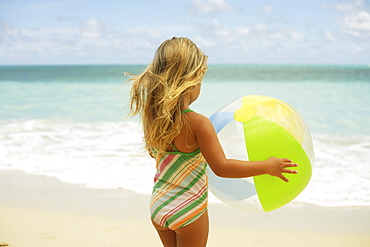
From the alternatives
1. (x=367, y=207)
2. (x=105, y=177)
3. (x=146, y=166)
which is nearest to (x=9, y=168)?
(x=105, y=177)

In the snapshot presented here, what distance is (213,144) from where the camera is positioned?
6.03ft

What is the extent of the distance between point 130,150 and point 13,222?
2.97 metres

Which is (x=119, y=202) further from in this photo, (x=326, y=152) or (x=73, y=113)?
(x=73, y=113)

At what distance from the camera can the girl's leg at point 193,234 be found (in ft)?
6.40

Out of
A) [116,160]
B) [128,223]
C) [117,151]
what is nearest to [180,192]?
[128,223]

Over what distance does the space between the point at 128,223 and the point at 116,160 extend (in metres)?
2.34

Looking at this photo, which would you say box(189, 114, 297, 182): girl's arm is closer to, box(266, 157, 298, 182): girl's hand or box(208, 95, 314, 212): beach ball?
box(266, 157, 298, 182): girl's hand

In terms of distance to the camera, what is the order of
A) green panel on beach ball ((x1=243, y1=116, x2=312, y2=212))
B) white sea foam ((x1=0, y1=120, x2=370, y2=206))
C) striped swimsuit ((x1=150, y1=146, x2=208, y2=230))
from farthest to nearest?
1. white sea foam ((x1=0, y1=120, x2=370, y2=206))
2. green panel on beach ball ((x1=243, y1=116, x2=312, y2=212))
3. striped swimsuit ((x1=150, y1=146, x2=208, y2=230))

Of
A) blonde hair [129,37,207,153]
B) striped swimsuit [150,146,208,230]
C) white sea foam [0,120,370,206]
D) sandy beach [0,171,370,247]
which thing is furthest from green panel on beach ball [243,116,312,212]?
white sea foam [0,120,370,206]

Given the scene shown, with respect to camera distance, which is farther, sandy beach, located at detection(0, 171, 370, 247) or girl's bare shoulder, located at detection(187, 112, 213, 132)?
sandy beach, located at detection(0, 171, 370, 247)

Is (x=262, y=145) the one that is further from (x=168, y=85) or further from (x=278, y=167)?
(x=168, y=85)

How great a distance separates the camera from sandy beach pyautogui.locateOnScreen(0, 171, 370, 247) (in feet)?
11.1

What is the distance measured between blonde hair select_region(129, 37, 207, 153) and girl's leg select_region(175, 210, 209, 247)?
0.36m

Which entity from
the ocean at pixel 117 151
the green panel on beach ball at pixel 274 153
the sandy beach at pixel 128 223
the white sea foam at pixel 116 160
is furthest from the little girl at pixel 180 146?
the white sea foam at pixel 116 160
